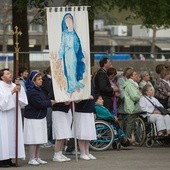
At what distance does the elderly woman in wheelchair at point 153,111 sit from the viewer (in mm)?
20953

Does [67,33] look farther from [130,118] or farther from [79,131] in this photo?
[130,118]

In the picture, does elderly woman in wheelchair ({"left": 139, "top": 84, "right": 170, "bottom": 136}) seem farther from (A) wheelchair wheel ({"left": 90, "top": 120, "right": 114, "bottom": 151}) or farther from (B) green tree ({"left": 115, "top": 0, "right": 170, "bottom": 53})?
(B) green tree ({"left": 115, "top": 0, "right": 170, "bottom": 53})

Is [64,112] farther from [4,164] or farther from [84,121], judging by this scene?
[4,164]

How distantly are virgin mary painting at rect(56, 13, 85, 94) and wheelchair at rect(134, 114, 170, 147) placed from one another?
3694 mm

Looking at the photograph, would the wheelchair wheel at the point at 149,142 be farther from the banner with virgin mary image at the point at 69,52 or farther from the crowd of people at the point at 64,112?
the banner with virgin mary image at the point at 69,52

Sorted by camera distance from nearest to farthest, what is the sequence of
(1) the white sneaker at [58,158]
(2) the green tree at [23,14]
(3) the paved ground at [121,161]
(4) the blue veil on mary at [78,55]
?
(3) the paved ground at [121,161] → (4) the blue veil on mary at [78,55] → (1) the white sneaker at [58,158] → (2) the green tree at [23,14]

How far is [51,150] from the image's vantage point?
67.4ft

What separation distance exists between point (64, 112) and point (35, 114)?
2.27 feet

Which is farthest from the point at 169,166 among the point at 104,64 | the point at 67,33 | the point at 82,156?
the point at 104,64

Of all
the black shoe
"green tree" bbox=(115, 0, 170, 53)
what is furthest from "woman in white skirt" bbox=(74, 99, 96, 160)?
"green tree" bbox=(115, 0, 170, 53)

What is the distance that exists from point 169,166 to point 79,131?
1932 mm

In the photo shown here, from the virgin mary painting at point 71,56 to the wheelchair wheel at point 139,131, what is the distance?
3657 mm

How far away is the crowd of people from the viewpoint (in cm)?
1700

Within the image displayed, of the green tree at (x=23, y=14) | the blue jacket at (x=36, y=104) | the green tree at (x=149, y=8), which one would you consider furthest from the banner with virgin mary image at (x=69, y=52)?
the green tree at (x=149, y=8)
